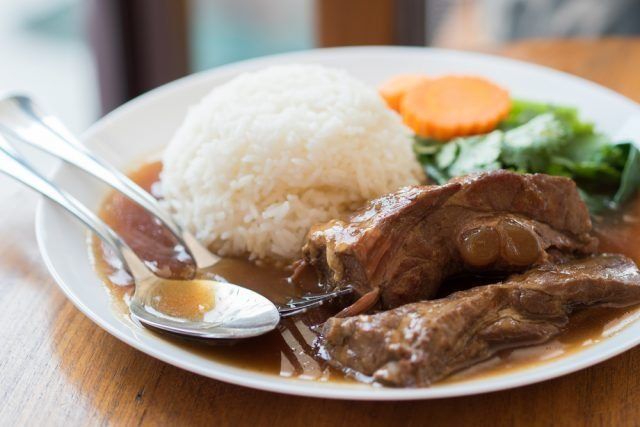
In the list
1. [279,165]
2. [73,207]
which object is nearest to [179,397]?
[73,207]

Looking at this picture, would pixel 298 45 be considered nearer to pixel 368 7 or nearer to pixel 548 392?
pixel 368 7

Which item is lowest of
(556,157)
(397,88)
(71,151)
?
(556,157)

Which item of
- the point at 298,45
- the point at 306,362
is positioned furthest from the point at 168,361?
the point at 298,45

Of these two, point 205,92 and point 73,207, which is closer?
point 73,207

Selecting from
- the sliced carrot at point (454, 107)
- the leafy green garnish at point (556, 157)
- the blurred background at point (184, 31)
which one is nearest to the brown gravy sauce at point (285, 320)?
the leafy green garnish at point (556, 157)

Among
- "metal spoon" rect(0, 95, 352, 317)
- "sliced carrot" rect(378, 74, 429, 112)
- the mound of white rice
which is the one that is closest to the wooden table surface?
"metal spoon" rect(0, 95, 352, 317)

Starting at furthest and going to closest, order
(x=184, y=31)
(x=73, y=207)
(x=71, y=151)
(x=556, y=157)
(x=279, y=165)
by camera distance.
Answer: (x=184, y=31) < (x=556, y=157) < (x=71, y=151) < (x=279, y=165) < (x=73, y=207)

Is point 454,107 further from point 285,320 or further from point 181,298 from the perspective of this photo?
point 181,298

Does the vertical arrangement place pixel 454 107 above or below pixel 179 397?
above

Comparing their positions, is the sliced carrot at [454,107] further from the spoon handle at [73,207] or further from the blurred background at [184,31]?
the spoon handle at [73,207]
